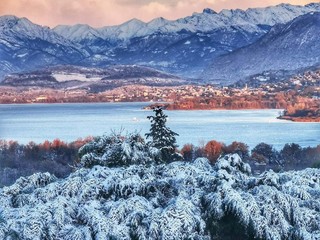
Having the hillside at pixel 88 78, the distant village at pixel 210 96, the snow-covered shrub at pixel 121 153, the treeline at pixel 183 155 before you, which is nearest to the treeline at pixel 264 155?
the treeline at pixel 183 155

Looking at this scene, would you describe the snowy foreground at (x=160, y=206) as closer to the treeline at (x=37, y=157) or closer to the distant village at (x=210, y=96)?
the treeline at (x=37, y=157)

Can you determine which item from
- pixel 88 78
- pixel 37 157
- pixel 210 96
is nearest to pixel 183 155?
pixel 37 157

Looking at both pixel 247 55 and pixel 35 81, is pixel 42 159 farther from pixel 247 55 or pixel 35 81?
pixel 247 55

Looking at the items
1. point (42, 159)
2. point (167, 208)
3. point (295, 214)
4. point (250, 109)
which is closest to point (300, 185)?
point (295, 214)

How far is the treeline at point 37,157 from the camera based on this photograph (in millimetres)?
24219

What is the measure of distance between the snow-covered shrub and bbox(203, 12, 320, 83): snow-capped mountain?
460ft

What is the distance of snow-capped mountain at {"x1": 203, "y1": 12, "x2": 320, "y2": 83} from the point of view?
151625 millimetres

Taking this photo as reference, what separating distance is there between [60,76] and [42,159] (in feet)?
319

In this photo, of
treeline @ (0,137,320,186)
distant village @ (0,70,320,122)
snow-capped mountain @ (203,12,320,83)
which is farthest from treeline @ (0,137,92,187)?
snow-capped mountain @ (203,12,320,83)

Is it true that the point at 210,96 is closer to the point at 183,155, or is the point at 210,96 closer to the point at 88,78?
the point at 183,155

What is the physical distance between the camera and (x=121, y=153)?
5.41 meters

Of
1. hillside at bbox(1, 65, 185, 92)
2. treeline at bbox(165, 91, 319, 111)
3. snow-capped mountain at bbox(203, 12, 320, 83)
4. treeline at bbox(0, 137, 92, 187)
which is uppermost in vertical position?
Answer: snow-capped mountain at bbox(203, 12, 320, 83)

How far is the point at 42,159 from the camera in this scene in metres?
27.9

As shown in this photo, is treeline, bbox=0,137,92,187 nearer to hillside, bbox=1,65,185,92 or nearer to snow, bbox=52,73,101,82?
hillside, bbox=1,65,185,92
